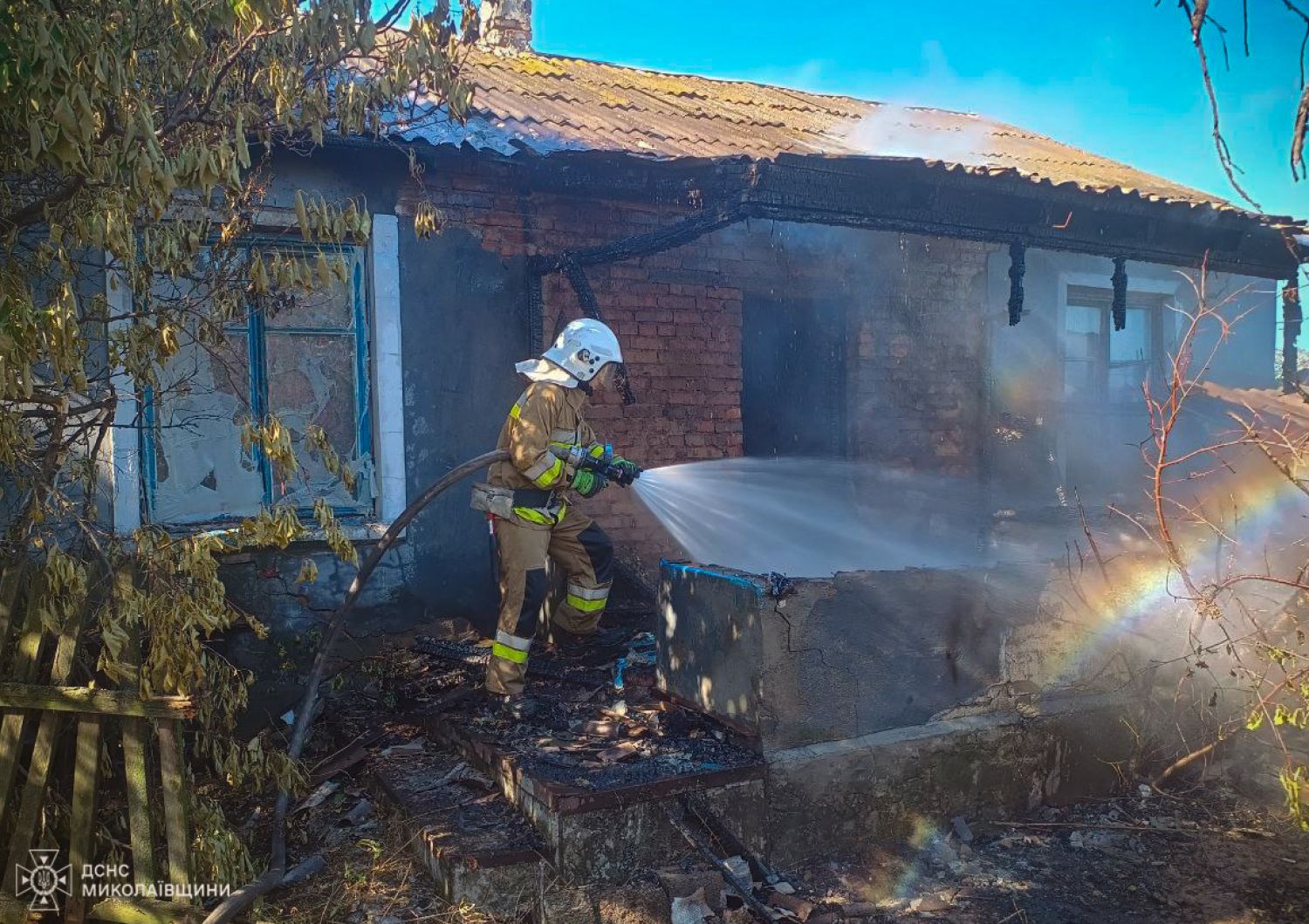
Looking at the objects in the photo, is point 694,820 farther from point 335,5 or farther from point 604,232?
point 604,232

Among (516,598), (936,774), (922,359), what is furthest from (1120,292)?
(516,598)

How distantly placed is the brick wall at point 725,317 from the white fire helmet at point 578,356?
147cm

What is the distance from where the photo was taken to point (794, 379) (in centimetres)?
861

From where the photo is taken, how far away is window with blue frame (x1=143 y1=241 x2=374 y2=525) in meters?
5.82

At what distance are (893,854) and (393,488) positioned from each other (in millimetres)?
3905

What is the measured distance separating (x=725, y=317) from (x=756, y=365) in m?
1.11

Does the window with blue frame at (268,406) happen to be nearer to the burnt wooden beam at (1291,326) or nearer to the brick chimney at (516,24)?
the brick chimney at (516,24)

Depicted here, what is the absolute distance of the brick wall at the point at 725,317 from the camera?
22.4 ft

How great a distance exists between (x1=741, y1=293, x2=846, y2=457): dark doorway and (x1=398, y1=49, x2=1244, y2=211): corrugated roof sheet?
61.6 inches

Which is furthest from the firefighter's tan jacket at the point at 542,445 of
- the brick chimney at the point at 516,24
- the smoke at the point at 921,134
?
the brick chimney at the point at 516,24

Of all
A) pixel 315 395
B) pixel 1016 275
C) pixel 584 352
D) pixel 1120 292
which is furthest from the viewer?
pixel 1120 292

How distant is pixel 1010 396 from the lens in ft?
30.5

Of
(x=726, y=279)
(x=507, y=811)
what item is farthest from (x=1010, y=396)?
(x=507, y=811)

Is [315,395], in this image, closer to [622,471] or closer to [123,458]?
[123,458]
